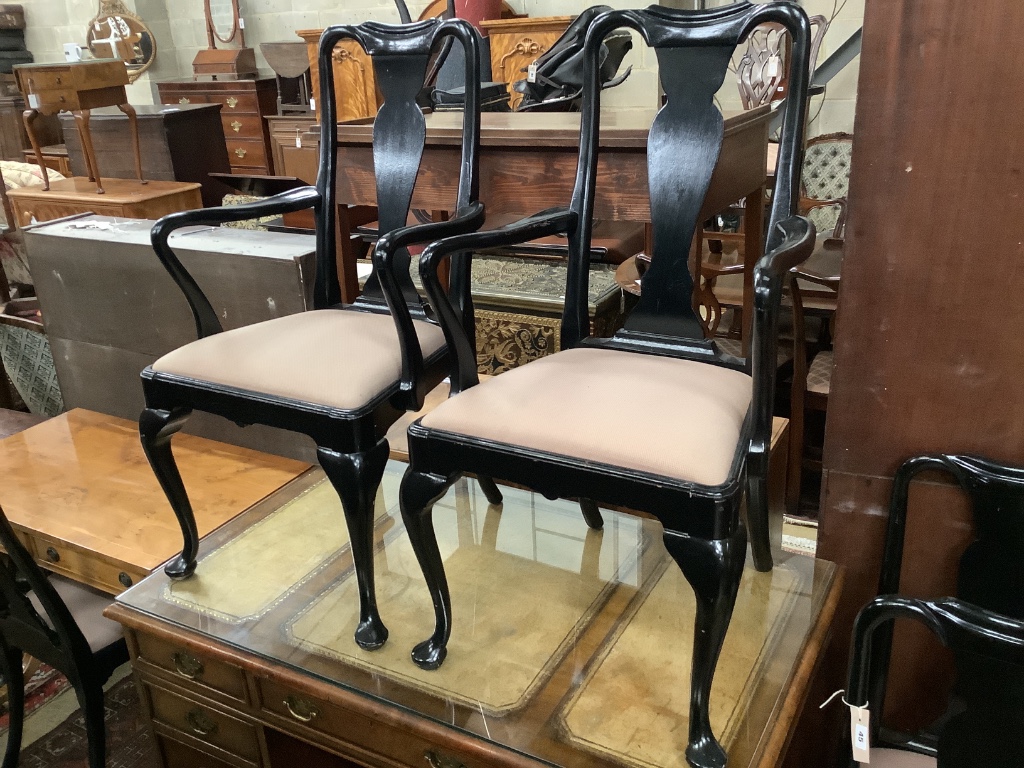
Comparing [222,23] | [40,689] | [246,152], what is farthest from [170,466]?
[222,23]

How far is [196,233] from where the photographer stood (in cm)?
224

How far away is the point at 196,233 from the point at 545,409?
1.49m

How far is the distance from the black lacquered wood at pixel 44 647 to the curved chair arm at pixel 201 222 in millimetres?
501

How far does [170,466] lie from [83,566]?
644 mm

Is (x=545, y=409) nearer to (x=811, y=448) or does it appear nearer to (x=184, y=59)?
(x=811, y=448)

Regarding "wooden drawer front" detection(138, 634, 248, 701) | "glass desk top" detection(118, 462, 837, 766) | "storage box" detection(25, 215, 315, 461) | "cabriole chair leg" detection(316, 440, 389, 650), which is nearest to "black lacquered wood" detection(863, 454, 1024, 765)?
"glass desk top" detection(118, 462, 837, 766)

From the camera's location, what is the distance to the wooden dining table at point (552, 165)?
1.74 meters

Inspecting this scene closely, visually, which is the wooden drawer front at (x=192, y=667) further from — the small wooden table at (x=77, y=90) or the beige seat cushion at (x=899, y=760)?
the small wooden table at (x=77, y=90)

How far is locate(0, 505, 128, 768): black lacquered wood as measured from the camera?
4.99 feet

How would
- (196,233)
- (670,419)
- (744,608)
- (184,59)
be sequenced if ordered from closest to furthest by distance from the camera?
(670,419) → (744,608) → (196,233) → (184,59)

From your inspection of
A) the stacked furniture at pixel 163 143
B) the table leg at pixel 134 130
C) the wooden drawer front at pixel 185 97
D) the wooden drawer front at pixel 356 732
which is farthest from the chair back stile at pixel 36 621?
the wooden drawer front at pixel 185 97

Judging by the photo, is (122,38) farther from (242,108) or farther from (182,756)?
(182,756)

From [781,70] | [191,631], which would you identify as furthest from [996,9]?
[781,70]

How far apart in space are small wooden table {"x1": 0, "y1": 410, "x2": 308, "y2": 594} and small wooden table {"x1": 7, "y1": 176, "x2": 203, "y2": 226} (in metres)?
1.66
